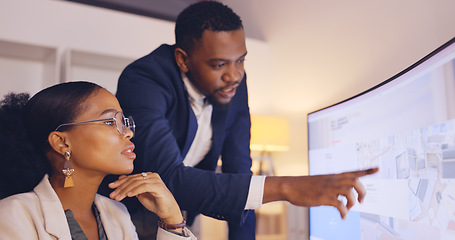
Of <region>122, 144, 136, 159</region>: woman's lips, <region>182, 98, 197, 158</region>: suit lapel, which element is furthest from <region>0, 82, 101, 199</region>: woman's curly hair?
<region>182, 98, 197, 158</region>: suit lapel

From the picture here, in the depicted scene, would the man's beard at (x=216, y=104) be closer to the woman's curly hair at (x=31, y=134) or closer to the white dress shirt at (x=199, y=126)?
the white dress shirt at (x=199, y=126)

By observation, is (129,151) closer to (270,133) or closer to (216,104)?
(216,104)

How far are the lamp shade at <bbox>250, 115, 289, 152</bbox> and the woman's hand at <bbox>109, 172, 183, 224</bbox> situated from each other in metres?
1.82

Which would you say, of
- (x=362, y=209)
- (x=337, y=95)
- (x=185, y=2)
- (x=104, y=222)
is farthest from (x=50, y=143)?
(x=185, y=2)

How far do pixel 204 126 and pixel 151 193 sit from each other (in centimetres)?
51

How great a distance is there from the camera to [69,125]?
1115mm

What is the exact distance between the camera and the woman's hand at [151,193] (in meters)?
1.03

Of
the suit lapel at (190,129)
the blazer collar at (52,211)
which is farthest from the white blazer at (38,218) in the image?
the suit lapel at (190,129)

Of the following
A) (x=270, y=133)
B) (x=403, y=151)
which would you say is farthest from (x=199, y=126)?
(x=270, y=133)

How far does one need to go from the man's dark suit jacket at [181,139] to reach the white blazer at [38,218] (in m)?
0.17

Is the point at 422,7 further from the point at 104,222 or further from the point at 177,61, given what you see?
the point at 104,222

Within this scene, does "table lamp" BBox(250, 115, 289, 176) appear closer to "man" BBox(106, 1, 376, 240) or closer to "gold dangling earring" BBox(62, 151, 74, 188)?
"man" BBox(106, 1, 376, 240)

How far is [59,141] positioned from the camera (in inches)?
43.9

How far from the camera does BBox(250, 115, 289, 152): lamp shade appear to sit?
9.49ft
